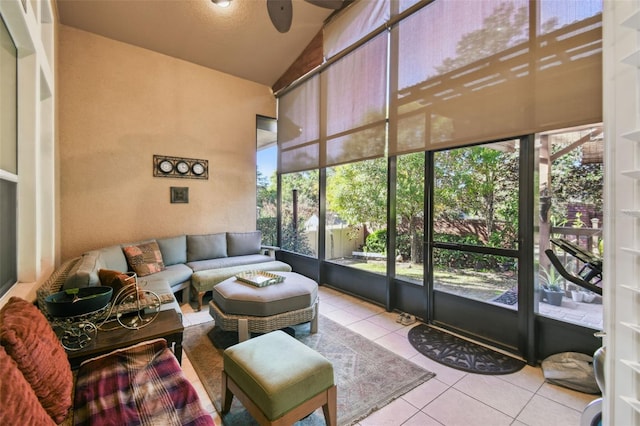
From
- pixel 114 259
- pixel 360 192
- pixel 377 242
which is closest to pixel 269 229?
pixel 360 192

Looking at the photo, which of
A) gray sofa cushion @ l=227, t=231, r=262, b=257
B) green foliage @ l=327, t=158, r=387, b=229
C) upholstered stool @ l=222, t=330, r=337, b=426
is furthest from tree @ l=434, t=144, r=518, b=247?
gray sofa cushion @ l=227, t=231, r=262, b=257

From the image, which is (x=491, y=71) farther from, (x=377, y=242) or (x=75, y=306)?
(x=75, y=306)

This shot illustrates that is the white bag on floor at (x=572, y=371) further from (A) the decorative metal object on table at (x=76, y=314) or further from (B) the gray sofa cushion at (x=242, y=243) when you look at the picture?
(B) the gray sofa cushion at (x=242, y=243)

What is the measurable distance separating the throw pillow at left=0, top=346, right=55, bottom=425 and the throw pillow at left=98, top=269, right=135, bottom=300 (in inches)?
52.1

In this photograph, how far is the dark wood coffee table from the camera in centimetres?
167

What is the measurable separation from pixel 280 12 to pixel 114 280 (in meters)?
3.47

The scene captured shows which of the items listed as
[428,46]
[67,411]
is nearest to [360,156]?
[428,46]

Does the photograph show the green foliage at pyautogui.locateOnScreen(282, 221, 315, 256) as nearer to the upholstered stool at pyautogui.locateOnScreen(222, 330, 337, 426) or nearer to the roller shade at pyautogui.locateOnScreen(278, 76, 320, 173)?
the roller shade at pyautogui.locateOnScreen(278, 76, 320, 173)

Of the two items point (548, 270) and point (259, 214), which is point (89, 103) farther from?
point (548, 270)

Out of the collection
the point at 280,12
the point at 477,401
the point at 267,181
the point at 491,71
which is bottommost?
the point at 477,401

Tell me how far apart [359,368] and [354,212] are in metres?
2.46

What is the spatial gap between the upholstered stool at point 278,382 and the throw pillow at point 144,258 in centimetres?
262

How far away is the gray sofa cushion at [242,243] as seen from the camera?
5.04 meters

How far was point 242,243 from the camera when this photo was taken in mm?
5121
